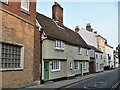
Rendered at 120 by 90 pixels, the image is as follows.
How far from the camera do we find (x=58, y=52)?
27797 millimetres

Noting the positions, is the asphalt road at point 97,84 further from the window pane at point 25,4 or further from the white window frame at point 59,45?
the window pane at point 25,4

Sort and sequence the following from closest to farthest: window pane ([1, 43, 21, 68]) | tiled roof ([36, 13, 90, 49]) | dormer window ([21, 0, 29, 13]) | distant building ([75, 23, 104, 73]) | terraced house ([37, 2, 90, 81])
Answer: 1. window pane ([1, 43, 21, 68])
2. dormer window ([21, 0, 29, 13])
3. terraced house ([37, 2, 90, 81])
4. tiled roof ([36, 13, 90, 49])
5. distant building ([75, 23, 104, 73])

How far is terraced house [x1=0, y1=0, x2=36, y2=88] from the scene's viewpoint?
1534cm

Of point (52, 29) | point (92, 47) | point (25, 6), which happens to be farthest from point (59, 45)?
point (92, 47)

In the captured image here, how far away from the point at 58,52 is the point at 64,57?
2.40 m

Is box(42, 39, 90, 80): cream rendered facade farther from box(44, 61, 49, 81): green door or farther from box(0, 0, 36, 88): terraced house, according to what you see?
box(0, 0, 36, 88): terraced house

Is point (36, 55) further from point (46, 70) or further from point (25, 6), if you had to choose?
point (25, 6)

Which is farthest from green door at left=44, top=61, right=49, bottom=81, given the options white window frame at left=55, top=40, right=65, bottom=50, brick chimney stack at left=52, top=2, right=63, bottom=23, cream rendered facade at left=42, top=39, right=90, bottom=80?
brick chimney stack at left=52, top=2, right=63, bottom=23

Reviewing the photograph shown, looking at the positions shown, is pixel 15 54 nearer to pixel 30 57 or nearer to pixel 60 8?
pixel 30 57

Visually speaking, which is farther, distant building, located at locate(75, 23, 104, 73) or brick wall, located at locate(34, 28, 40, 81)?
distant building, located at locate(75, 23, 104, 73)

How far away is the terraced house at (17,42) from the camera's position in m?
15.3

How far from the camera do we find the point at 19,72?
1725 cm

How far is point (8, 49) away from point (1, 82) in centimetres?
228

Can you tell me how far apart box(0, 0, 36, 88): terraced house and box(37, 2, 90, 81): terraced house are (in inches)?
178
